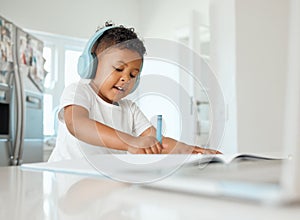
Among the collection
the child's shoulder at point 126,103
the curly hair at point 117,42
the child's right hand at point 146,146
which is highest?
the curly hair at point 117,42

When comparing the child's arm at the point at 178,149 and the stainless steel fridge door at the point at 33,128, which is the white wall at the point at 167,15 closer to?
the stainless steel fridge door at the point at 33,128

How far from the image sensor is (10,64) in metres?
2.58

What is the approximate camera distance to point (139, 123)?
1.33m

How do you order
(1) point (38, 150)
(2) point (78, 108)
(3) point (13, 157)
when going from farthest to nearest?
(1) point (38, 150) → (3) point (13, 157) → (2) point (78, 108)

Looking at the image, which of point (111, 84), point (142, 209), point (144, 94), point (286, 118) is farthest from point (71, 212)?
point (144, 94)

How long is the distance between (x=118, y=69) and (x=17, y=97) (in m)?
1.55

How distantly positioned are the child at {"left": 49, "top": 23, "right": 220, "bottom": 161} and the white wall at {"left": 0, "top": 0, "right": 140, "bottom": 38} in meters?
2.34

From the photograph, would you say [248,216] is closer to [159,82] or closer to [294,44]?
[294,44]

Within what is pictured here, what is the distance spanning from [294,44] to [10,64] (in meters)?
2.60

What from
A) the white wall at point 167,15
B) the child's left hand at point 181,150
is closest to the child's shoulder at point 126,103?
the child's left hand at point 181,150

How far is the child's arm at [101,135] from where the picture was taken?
96 centimetres

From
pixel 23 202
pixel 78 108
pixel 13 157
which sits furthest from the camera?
pixel 13 157

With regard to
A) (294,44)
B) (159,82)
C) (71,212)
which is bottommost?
(71,212)

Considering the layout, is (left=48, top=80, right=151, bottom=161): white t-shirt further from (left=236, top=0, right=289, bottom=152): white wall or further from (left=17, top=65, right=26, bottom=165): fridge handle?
(left=17, top=65, right=26, bottom=165): fridge handle
